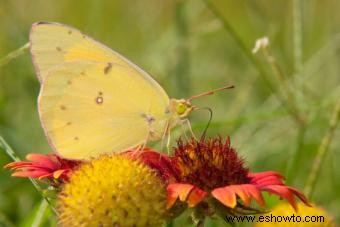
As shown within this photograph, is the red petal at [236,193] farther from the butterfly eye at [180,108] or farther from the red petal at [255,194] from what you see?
the butterfly eye at [180,108]

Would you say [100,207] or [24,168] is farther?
[24,168]

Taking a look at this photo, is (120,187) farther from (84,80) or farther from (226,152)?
(84,80)

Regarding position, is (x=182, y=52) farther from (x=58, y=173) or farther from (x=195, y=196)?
(x=195, y=196)

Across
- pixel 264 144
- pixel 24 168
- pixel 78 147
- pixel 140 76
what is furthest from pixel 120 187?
pixel 264 144

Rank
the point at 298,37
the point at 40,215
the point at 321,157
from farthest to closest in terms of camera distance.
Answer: the point at 298,37 → the point at 321,157 → the point at 40,215

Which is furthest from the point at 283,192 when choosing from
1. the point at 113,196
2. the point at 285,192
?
the point at 113,196

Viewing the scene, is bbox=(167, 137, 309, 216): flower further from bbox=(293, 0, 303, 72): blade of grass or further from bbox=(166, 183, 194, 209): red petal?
bbox=(293, 0, 303, 72): blade of grass

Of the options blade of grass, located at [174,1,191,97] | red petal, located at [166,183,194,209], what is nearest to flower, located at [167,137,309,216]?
red petal, located at [166,183,194,209]
